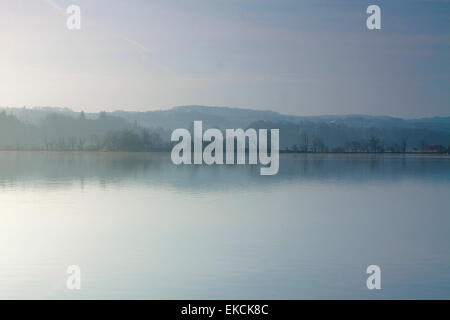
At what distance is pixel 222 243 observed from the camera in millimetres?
15820

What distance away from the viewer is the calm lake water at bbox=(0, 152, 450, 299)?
11.6 metres

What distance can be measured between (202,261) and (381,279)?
3.93 m

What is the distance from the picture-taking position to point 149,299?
1084 centimetres

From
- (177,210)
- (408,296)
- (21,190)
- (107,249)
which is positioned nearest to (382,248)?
(408,296)

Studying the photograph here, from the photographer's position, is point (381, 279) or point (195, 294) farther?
point (381, 279)

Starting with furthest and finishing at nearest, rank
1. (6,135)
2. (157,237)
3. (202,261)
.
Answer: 1. (6,135)
2. (157,237)
3. (202,261)

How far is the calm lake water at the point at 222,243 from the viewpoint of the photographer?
11586mm

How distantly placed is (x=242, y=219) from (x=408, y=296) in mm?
9063

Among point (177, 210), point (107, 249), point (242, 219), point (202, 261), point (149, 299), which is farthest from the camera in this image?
point (177, 210)

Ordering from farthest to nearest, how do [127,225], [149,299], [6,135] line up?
1. [6,135]
2. [127,225]
3. [149,299]

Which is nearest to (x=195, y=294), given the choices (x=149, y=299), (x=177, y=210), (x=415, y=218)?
(x=149, y=299)

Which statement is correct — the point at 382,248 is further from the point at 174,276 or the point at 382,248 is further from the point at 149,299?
the point at 149,299

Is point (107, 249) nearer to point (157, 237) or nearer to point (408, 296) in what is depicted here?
point (157, 237)

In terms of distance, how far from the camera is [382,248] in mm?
15516
